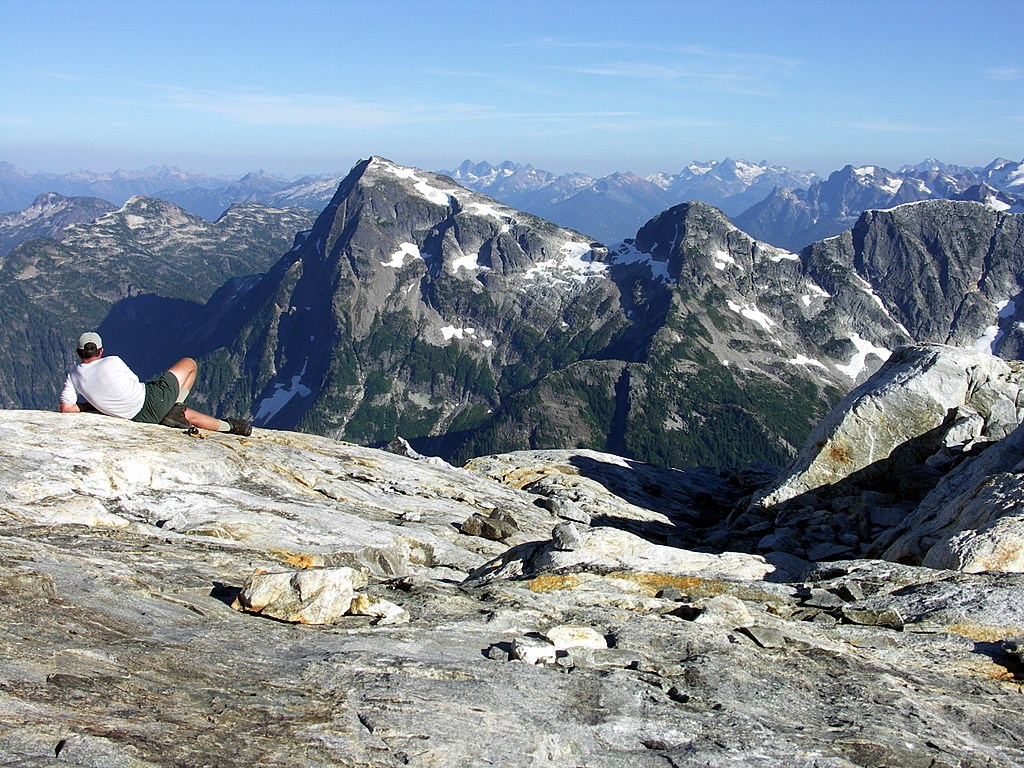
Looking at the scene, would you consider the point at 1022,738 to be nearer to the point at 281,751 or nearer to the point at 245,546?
the point at 281,751

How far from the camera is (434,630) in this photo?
13.1 meters

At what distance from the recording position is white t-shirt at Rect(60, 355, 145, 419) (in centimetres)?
2267

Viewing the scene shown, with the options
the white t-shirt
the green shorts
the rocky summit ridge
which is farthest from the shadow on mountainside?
the white t-shirt

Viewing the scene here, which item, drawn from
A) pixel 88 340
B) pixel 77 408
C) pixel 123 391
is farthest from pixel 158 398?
pixel 88 340

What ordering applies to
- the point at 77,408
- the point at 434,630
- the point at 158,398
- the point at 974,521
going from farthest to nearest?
the point at 158,398 < the point at 77,408 < the point at 974,521 < the point at 434,630

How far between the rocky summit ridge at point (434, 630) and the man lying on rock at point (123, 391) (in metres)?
0.77

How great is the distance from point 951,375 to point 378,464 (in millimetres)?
32043

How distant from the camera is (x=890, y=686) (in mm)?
11992

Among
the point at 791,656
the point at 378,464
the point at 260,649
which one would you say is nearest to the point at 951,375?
the point at 378,464

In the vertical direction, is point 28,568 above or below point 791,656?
above

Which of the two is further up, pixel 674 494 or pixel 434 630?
pixel 434 630

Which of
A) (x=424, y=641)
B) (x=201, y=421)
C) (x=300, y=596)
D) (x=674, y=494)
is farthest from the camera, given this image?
(x=674, y=494)

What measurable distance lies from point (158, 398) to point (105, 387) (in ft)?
6.02

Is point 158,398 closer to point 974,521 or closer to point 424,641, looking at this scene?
point 424,641
